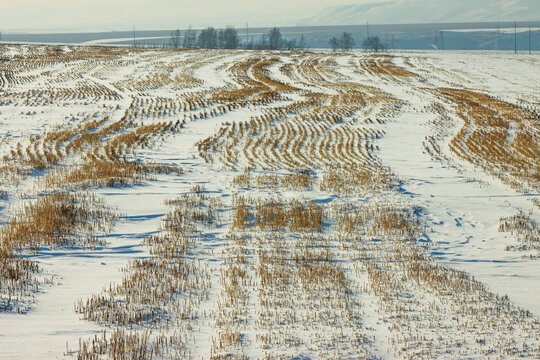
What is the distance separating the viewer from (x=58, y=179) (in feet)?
54.0

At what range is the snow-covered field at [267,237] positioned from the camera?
23.3 ft

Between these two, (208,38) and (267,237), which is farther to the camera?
(208,38)

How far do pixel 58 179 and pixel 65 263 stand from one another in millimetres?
7318

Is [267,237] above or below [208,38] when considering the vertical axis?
below

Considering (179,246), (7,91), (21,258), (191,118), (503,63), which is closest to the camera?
(21,258)

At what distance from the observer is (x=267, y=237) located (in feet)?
38.7

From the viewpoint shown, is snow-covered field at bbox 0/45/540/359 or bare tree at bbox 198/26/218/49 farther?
bare tree at bbox 198/26/218/49

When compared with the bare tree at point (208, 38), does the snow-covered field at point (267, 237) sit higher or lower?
lower

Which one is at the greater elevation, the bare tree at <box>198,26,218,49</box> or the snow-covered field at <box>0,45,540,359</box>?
the bare tree at <box>198,26,218,49</box>

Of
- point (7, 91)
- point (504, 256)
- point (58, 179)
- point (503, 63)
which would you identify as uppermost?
point (503, 63)

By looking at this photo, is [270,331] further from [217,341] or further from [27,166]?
[27,166]

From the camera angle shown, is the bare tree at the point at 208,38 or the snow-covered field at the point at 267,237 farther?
the bare tree at the point at 208,38

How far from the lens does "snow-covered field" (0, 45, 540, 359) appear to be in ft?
23.3

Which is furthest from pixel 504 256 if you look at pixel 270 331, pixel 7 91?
pixel 7 91
